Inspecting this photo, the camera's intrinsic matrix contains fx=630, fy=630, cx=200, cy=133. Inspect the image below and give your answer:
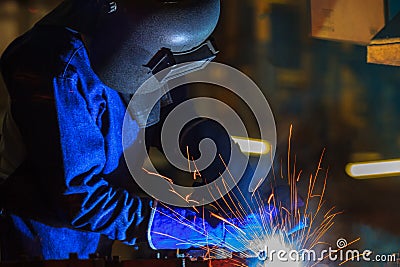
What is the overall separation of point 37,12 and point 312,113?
1115mm

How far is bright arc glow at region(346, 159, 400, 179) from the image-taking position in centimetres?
256

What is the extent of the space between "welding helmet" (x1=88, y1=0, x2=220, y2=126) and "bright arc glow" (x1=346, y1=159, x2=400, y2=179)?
89cm

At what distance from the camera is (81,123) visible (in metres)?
A: 1.99

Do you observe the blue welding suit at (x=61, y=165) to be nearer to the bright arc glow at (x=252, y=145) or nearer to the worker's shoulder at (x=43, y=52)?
the worker's shoulder at (x=43, y=52)

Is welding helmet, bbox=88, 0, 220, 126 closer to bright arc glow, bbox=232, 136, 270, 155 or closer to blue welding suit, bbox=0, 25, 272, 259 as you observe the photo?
blue welding suit, bbox=0, 25, 272, 259

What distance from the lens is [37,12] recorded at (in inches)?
83.0

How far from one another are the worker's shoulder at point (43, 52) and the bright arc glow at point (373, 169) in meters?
1.21

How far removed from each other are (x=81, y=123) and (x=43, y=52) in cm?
26

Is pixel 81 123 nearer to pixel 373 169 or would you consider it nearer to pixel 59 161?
pixel 59 161

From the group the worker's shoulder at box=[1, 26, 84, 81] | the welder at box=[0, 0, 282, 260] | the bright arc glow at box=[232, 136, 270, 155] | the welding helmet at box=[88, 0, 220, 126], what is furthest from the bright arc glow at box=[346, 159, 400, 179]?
the worker's shoulder at box=[1, 26, 84, 81]

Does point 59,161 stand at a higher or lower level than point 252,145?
higher

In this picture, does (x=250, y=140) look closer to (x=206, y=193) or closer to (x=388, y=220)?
(x=206, y=193)

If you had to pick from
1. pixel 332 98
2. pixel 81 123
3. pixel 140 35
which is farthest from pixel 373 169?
pixel 81 123

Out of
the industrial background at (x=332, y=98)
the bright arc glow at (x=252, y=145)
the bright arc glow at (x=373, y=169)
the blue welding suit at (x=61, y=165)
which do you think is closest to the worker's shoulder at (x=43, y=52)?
the blue welding suit at (x=61, y=165)
